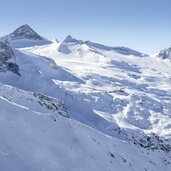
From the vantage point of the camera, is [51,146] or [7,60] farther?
[7,60]

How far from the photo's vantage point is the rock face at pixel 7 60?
163 m

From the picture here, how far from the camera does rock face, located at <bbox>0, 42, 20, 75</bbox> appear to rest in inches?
6432

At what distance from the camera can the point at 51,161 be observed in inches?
1292

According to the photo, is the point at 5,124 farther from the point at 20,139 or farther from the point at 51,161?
the point at 51,161

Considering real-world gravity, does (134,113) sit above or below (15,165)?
below

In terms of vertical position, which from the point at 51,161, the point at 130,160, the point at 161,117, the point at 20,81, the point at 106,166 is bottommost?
the point at 161,117

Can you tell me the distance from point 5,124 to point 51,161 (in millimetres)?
5072

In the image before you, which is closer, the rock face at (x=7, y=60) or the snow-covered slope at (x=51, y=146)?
the snow-covered slope at (x=51, y=146)

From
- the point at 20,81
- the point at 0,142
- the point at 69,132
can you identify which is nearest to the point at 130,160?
the point at 69,132

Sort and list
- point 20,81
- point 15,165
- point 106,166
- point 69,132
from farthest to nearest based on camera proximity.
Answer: point 20,81
point 69,132
point 106,166
point 15,165

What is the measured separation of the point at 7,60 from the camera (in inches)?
6511

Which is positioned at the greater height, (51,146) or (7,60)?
(51,146)

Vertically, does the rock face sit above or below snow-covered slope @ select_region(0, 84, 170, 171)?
below

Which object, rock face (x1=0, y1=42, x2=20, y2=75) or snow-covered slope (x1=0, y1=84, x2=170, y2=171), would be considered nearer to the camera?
snow-covered slope (x1=0, y1=84, x2=170, y2=171)
